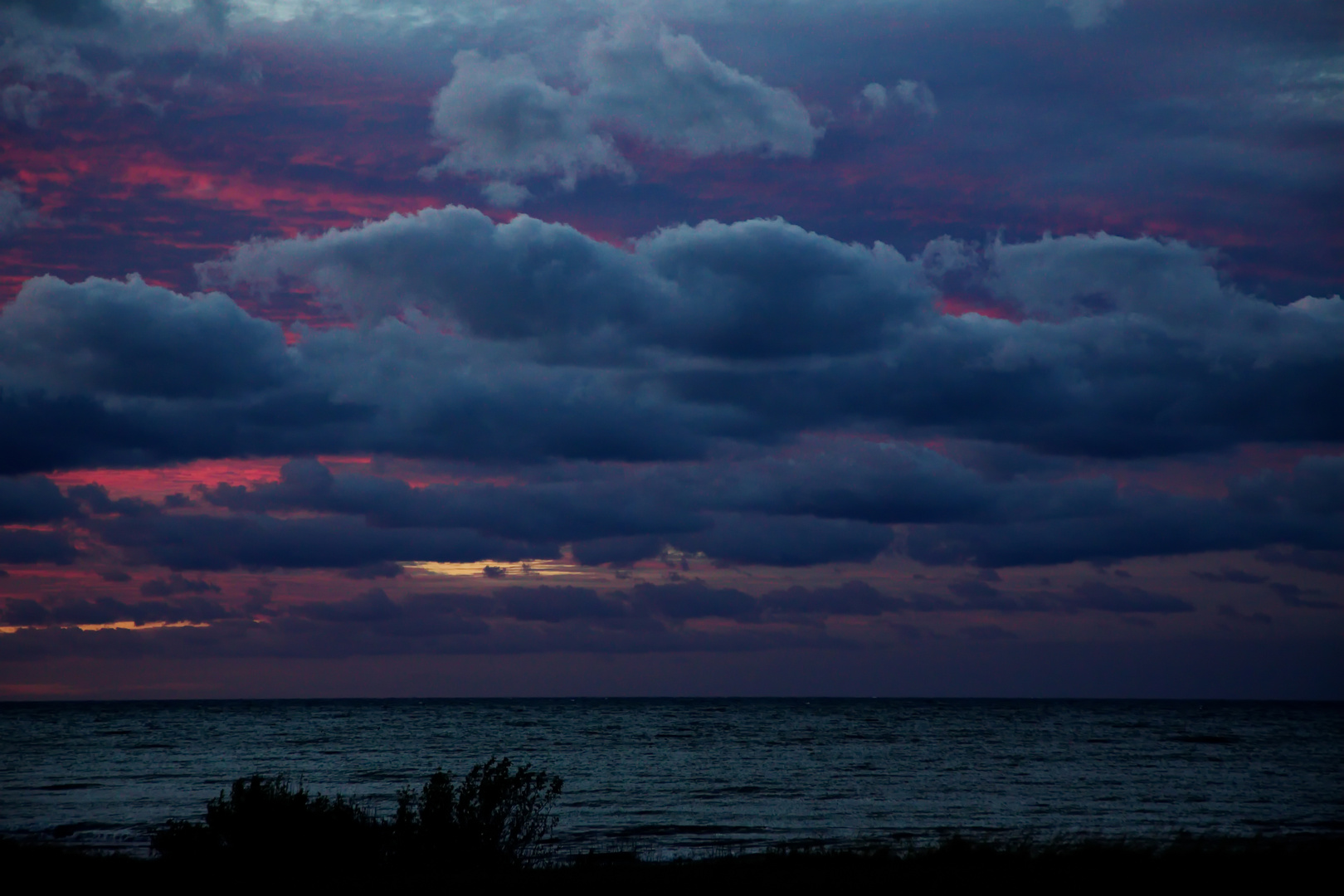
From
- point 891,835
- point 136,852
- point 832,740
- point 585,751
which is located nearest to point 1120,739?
point 832,740

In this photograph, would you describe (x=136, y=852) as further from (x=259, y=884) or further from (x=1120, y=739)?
(x=1120, y=739)

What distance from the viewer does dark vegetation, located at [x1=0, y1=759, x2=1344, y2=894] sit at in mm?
21328

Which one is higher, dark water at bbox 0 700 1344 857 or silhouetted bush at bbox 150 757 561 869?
silhouetted bush at bbox 150 757 561 869

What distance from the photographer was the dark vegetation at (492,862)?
70.0 ft

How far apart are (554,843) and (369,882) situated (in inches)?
580

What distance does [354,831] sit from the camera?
25.3m

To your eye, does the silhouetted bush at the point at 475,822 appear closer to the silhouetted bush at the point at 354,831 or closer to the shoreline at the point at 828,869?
the silhouetted bush at the point at 354,831

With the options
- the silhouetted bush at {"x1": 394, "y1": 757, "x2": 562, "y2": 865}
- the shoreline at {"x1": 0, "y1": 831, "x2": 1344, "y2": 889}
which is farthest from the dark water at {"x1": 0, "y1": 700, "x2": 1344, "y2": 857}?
the shoreline at {"x1": 0, "y1": 831, "x2": 1344, "y2": 889}

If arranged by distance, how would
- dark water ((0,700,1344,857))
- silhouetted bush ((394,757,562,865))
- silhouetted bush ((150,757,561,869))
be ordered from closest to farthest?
1. silhouetted bush ((150,757,561,869))
2. silhouetted bush ((394,757,562,865))
3. dark water ((0,700,1344,857))

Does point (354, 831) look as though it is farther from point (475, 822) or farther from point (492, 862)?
point (492, 862)

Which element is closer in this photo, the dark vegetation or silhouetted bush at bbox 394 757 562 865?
the dark vegetation

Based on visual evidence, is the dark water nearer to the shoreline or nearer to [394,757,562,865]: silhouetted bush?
[394,757,562,865]: silhouetted bush

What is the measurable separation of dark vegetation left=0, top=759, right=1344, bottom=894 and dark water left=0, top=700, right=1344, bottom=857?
9250 millimetres

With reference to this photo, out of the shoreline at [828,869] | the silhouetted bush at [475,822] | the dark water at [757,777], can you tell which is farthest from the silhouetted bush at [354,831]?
the dark water at [757,777]
